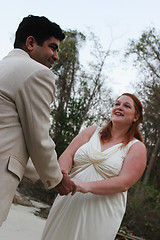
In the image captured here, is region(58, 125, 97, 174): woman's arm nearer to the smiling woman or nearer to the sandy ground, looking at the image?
the smiling woman

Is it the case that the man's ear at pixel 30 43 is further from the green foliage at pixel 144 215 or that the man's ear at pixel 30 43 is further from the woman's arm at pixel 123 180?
the green foliage at pixel 144 215

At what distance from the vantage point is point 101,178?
2541mm

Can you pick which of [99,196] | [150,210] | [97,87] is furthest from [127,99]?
[97,87]

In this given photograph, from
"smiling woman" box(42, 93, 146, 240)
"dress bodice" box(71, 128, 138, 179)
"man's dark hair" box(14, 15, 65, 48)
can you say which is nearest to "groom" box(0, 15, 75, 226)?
"man's dark hair" box(14, 15, 65, 48)

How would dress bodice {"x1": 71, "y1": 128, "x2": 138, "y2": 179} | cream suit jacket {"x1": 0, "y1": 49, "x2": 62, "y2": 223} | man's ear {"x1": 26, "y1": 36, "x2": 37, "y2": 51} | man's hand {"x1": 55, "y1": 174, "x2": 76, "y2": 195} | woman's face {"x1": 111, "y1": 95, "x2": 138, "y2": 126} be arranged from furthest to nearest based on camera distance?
woman's face {"x1": 111, "y1": 95, "x2": 138, "y2": 126} → dress bodice {"x1": 71, "y1": 128, "x2": 138, "y2": 179} → man's hand {"x1": 55, "y1": 174, "x2": 76, "y2": 195} → man's ear {"x1": 26, "y1": 36, "x2": 37, "y2": 51} → cream suit jacket {"x1": 0, "y1": 49, "x2": 62, "y2": 223}

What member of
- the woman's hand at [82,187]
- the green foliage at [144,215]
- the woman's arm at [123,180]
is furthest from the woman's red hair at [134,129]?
the green foliage at [144,215]

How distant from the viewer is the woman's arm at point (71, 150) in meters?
2.59

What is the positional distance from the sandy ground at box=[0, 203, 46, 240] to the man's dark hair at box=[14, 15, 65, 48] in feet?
17.7

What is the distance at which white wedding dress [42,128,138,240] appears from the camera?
7.84 feet

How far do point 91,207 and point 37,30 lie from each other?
1.46m

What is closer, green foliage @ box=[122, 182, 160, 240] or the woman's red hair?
the woman's red hair

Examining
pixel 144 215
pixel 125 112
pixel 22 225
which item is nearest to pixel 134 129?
pixel 125 112

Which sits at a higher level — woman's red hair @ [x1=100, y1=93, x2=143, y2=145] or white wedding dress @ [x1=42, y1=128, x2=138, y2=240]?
woman's red hair @ [x1=100, y1=93, x2=143, y2=145]

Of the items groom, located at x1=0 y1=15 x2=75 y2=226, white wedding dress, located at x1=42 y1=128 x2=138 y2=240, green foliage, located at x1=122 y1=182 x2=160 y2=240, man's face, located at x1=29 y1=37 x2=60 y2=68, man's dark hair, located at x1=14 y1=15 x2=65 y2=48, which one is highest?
man's dark hair, located at x1=14 y1=15 x2=65 y2=48
